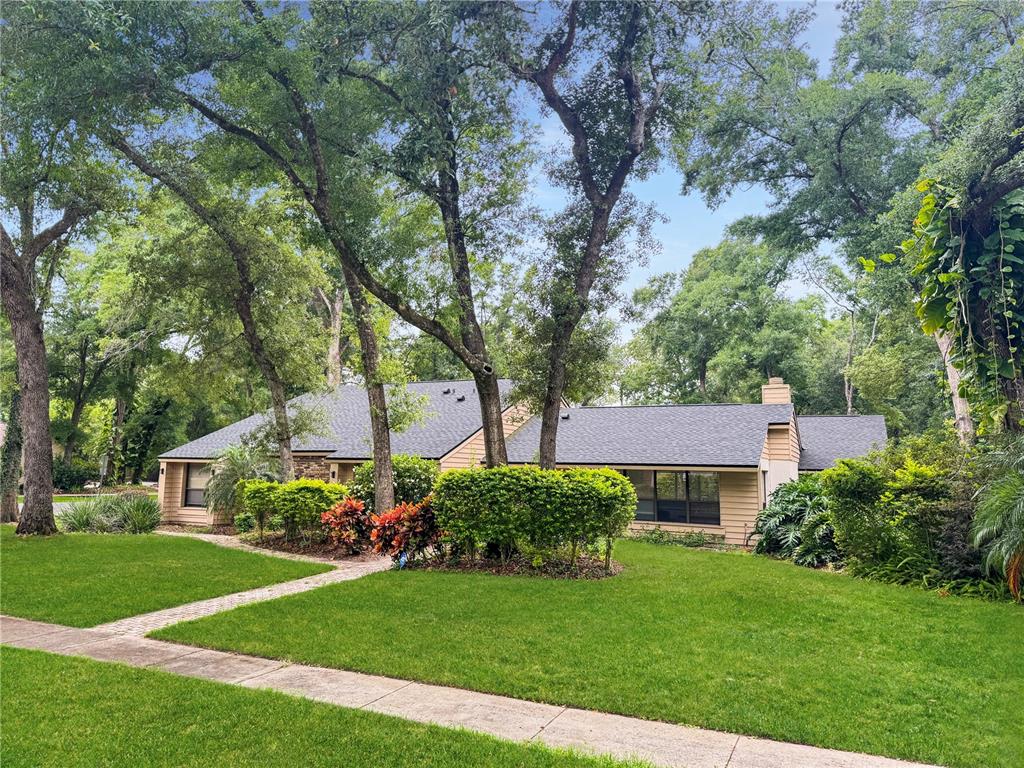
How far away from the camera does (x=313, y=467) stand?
18594 millimetres

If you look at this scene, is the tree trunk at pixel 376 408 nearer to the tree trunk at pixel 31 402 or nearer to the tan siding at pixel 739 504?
Result: the tree trunk at pixel 31 402

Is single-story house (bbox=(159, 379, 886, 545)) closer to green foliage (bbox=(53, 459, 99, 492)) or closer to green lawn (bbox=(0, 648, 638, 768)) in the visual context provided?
green lawn (bbox=(0, 648, 638, 768))

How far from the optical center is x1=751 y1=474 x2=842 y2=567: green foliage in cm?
1085

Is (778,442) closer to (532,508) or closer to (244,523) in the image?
(532,508)

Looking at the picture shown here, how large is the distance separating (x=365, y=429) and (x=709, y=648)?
50.7 feet

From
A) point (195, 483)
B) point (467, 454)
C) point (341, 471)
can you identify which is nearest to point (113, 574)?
point (341, 471)

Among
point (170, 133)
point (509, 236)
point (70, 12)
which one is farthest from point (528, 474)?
point (170, 133)

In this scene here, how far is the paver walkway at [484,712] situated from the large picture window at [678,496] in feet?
41.5

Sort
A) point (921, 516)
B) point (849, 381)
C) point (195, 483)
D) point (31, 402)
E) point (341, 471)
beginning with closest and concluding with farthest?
point (921, 516) → point (31, 402) → point (341, 471) → point (195, 483) → point (849, 381)

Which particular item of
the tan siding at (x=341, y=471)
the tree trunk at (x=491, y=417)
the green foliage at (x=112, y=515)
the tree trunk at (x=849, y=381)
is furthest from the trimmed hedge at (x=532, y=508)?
the tree trunk at (x=849, y=381)

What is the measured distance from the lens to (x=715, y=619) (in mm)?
6516

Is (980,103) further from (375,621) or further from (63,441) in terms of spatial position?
(63,441)

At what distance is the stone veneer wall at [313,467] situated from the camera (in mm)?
18445

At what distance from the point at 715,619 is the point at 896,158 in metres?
14.4
